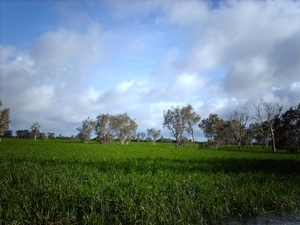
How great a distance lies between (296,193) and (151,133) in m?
162

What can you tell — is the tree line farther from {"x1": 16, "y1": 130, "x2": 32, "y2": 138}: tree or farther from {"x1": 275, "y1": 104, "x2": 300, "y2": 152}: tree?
{"x1": 16, "y1": 130, "x2": 32, "y2": 138}: tree

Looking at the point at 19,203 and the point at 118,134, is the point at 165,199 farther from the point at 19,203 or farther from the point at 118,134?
the point at 118,134

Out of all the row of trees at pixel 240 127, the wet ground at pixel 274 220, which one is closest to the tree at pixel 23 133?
the row of trees at pixel 240 127

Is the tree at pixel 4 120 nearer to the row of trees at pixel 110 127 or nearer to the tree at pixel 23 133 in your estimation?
the row of trees at pixel 110 127

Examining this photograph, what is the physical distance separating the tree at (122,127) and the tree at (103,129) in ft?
8.95

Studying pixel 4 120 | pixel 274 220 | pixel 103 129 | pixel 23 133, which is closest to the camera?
pixel 274 220

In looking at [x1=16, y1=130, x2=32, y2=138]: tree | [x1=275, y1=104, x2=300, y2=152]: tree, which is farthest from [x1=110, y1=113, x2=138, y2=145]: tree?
[x1=16, y1=130, x2=32, y2=138]: tree

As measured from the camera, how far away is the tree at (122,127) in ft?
365

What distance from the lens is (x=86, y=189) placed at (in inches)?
272

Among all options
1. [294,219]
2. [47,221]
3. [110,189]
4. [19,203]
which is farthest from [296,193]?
[19,203]

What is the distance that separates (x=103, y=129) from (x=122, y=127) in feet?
34.2

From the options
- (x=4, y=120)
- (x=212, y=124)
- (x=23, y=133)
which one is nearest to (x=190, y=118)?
(x=212, y=124)

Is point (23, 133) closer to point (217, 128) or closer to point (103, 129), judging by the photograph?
point (103, 129)

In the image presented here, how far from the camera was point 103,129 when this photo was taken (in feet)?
356
